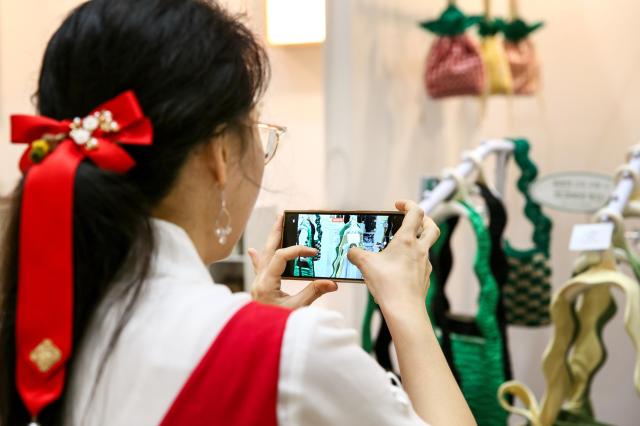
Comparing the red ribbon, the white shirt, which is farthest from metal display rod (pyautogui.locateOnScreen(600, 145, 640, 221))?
the red ribbon

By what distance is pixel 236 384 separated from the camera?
626mm

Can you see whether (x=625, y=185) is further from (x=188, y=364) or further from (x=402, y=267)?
(x=188, y=364)

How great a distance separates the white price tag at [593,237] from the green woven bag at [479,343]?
7.6 inches

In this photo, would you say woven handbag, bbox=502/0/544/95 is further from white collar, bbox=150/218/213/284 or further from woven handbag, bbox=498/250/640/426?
white collar, bbox=150/218/213/284

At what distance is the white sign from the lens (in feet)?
5.18

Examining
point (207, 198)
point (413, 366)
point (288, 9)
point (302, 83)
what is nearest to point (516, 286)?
point (302, 83)

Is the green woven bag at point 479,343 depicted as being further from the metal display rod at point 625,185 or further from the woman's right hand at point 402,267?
the woman's right hand at point 402,267

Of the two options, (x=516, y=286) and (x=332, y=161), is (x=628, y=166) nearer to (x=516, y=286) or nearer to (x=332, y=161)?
(x=516, y=286)

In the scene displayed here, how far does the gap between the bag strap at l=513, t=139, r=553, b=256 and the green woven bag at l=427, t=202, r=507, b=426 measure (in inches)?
10.6

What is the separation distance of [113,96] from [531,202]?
48.4 inches

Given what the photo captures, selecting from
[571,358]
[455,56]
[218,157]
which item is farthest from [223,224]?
[455,56]

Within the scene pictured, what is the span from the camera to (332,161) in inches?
76.6

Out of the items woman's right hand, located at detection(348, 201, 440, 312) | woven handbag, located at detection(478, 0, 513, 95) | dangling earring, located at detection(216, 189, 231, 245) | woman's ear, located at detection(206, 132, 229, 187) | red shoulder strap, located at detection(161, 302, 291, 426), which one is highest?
woven handbag, located at detection(478, 0, 513, 95)

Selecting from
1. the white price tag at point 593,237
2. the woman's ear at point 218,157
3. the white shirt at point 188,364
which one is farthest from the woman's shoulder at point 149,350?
the white price tag at point 593,237
